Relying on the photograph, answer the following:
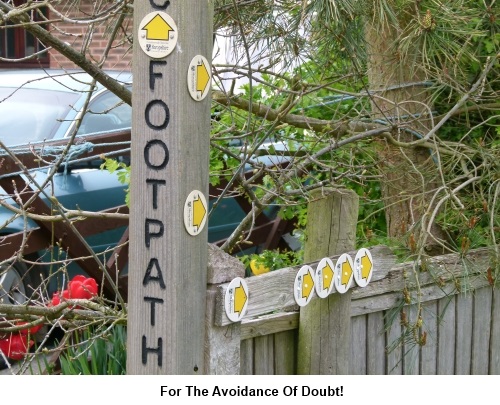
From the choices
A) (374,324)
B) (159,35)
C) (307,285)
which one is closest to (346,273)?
(307,285)

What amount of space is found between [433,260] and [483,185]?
22.8 inches

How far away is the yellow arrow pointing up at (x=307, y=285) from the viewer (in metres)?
2.79

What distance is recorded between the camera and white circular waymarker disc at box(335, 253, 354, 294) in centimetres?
296

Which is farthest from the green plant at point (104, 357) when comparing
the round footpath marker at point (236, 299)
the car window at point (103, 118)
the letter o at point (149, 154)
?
the car window at point (103, 118)

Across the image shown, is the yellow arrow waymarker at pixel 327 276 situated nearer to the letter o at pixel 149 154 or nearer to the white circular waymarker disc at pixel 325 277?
the white circular waymarker disc at pixel 325 277

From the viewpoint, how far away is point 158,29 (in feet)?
6.99

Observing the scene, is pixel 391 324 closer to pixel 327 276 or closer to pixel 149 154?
pixel 327 276

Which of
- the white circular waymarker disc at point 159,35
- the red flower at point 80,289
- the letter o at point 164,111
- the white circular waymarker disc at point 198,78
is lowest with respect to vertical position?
the red flower at point 80,289

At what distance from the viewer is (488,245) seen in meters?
3.55

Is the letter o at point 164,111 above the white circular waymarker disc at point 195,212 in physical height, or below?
above

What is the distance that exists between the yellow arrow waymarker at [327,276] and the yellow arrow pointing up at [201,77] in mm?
933

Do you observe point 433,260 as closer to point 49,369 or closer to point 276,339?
point 276,339

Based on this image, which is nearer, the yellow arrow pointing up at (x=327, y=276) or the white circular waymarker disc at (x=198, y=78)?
the white circular waymarker disc at (x=198, y=78)

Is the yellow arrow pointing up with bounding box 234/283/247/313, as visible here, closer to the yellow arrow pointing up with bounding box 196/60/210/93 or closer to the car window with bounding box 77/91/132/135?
the yellow arrow pointing up with bounding box 196/60/210/93
